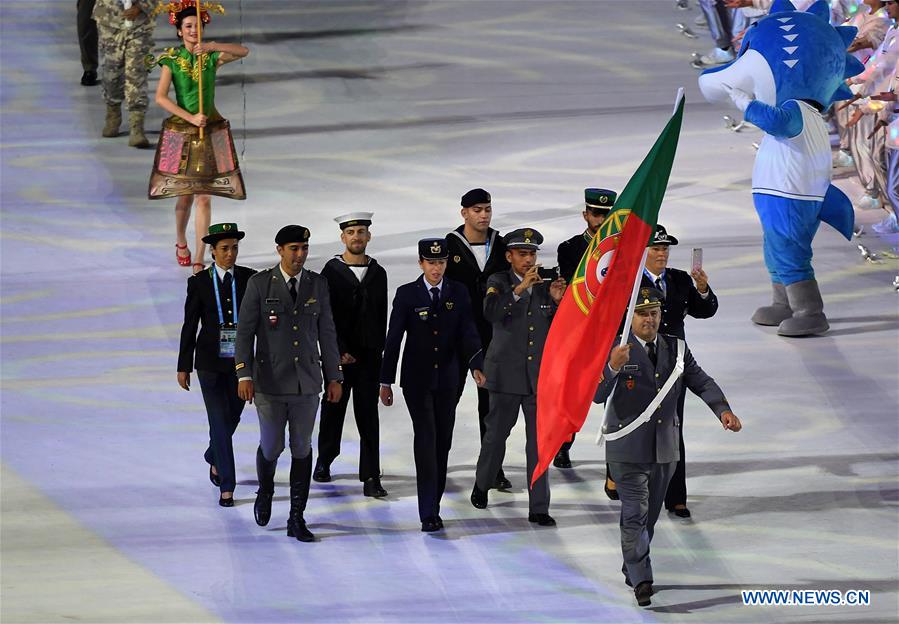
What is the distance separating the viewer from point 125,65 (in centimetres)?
1442

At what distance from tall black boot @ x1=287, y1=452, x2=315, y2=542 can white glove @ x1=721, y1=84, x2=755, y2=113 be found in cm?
394

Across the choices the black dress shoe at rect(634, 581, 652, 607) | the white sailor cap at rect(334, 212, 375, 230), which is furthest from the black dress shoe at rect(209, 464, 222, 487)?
the black dress shoe at rect(634, 581, 652, 607)

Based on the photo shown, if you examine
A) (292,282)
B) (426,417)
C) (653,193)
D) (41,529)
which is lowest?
A: (41,529)

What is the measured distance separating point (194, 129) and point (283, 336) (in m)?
3.63

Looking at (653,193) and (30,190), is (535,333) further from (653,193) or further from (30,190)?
(30,190)

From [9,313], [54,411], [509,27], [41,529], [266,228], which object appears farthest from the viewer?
[509,27]

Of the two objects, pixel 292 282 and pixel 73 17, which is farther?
pixel 73 17

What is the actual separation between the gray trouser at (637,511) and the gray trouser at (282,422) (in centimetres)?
163

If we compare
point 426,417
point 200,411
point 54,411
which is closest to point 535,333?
point 426,417

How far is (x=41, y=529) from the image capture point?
8.67 m

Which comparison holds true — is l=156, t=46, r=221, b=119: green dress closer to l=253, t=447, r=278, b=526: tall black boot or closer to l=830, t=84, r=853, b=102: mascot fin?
l=253, t=447, r=278, b=526: tall black boot

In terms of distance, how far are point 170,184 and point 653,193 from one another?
17.3ft

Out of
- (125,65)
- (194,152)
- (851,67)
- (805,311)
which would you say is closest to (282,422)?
(194,152)

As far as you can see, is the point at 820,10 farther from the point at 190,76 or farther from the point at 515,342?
the point at 190,76
